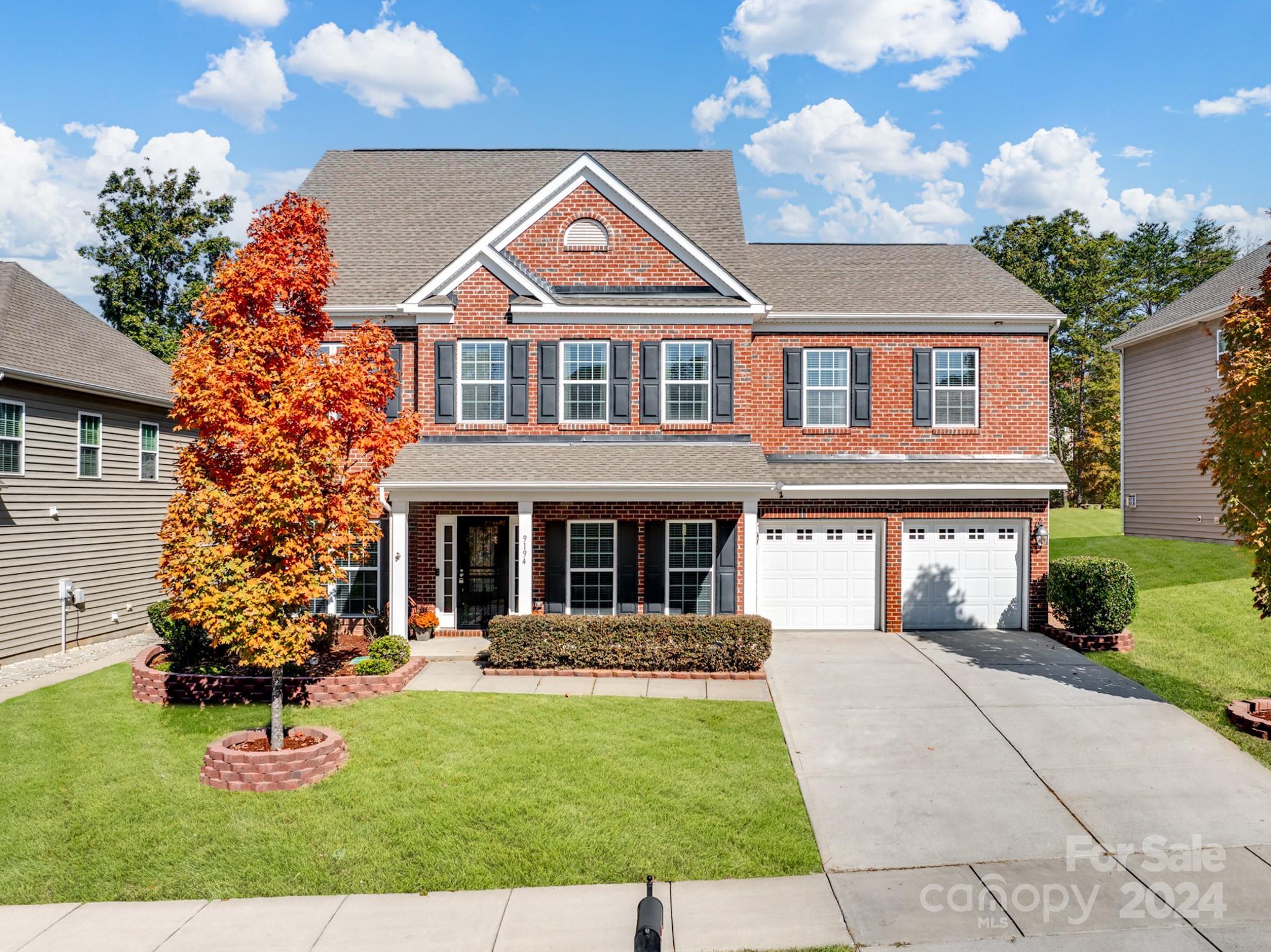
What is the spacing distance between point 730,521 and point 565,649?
4380mm

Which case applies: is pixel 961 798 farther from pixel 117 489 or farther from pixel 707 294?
pixel 117 489

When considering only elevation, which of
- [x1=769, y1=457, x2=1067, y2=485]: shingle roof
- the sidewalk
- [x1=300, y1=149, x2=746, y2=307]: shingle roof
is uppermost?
[x1=300, y1=149, x2=746, y2=307]: shingle roof

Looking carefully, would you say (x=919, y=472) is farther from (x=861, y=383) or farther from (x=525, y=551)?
(x=525, y=551)

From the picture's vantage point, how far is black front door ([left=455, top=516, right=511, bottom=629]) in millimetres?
15883

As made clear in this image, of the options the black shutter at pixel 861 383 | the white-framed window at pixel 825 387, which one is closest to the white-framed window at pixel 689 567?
the white-framed window at pixel 825 387

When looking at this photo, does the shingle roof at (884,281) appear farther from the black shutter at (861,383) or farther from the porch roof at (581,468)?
the porch roof at (581,468)

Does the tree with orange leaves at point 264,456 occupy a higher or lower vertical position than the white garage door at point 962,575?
higher

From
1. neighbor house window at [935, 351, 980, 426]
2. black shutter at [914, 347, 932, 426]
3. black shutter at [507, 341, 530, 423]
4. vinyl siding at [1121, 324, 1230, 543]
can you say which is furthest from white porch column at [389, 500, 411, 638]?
vinyl siding at [1121, 324, 1230, 543]

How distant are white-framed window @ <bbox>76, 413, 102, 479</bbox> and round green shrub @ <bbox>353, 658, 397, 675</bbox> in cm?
887

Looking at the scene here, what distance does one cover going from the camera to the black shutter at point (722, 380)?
51.3 feet

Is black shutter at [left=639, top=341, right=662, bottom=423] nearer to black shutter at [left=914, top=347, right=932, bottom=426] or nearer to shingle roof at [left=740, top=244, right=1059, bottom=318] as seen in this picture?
shingle roof at [left=740, top=244, right=1059, bottom=318]

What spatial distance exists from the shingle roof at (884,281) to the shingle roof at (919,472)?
3131 mm

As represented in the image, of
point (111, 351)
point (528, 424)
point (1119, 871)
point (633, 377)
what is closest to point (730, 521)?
point (633, 377)

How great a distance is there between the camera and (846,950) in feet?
19.3
